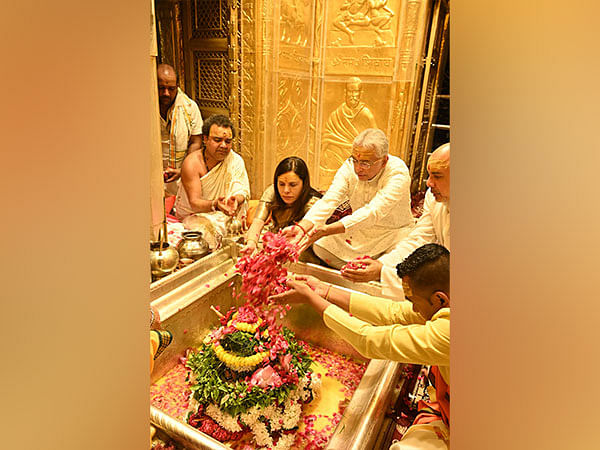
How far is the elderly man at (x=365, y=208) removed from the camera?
2.03 m

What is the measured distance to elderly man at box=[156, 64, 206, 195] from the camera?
2.64m

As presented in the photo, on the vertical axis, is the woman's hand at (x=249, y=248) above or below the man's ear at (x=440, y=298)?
below

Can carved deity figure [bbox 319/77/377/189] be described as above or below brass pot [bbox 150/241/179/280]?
above

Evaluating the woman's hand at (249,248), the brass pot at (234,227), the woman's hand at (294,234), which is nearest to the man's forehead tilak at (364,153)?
the woman's hand at (294,234)

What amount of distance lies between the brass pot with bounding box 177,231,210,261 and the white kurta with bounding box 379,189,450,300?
916 mm

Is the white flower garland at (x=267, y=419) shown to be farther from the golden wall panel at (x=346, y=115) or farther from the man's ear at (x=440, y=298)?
the golden wall panel at (x=346, y=115)

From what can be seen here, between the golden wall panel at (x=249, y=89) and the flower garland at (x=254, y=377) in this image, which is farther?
the golden wall panel at (x=249, y=89)

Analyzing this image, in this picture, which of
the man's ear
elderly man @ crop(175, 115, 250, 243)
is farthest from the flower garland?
elderly man @ crop(175, 115, 250, 243)

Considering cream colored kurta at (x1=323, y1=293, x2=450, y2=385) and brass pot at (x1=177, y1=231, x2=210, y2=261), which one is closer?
cream colored kurta at (x1=323, y1=293, x2=450, y2=385)

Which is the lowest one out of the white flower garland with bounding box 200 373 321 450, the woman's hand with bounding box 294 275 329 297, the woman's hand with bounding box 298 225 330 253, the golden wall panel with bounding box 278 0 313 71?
the white flower garland with bounding box 200 373 321 450

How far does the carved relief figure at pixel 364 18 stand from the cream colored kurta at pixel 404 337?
1.93m

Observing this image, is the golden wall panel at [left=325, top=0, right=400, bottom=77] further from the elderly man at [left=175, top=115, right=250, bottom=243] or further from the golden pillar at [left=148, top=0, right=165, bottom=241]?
the golden pillar at [left=148, top=0, right=165, bottom=241]

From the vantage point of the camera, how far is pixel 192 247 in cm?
207
